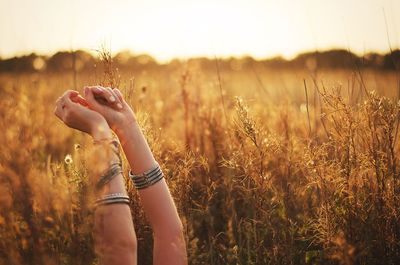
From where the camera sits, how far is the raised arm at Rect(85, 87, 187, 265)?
1.77 meters

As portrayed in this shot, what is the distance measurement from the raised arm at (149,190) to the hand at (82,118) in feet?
0.40

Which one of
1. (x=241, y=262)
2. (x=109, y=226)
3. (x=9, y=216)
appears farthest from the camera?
(x=241, y=262)

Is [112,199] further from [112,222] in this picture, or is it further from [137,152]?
[137,152]

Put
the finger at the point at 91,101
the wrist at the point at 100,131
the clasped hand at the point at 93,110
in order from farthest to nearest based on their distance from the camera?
the finger at the point at 91,101
the clasped hand at the point at 93,110
the wrist at the point at 100,131

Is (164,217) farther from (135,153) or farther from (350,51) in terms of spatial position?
(350,51)

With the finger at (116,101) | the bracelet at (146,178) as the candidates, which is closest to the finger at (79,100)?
the finger at (116,101)

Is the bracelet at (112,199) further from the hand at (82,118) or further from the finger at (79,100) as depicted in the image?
the finger at (79,100)

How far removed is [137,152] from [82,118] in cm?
27

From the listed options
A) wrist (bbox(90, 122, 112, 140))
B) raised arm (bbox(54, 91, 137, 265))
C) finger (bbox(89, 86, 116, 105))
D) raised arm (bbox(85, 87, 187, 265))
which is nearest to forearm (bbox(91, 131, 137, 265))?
raised arm (bbox(54, 91, 137, 265))

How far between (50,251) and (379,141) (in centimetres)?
172

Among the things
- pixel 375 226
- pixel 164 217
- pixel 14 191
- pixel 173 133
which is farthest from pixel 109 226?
pixel 173 133

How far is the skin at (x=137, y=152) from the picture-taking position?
5.70 ft

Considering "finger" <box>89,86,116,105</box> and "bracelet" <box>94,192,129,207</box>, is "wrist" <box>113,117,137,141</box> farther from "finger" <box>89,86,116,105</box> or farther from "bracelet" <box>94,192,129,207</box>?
"bracelet" <box>94,192,129,207</box>

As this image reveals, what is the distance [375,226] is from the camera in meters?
2.25
